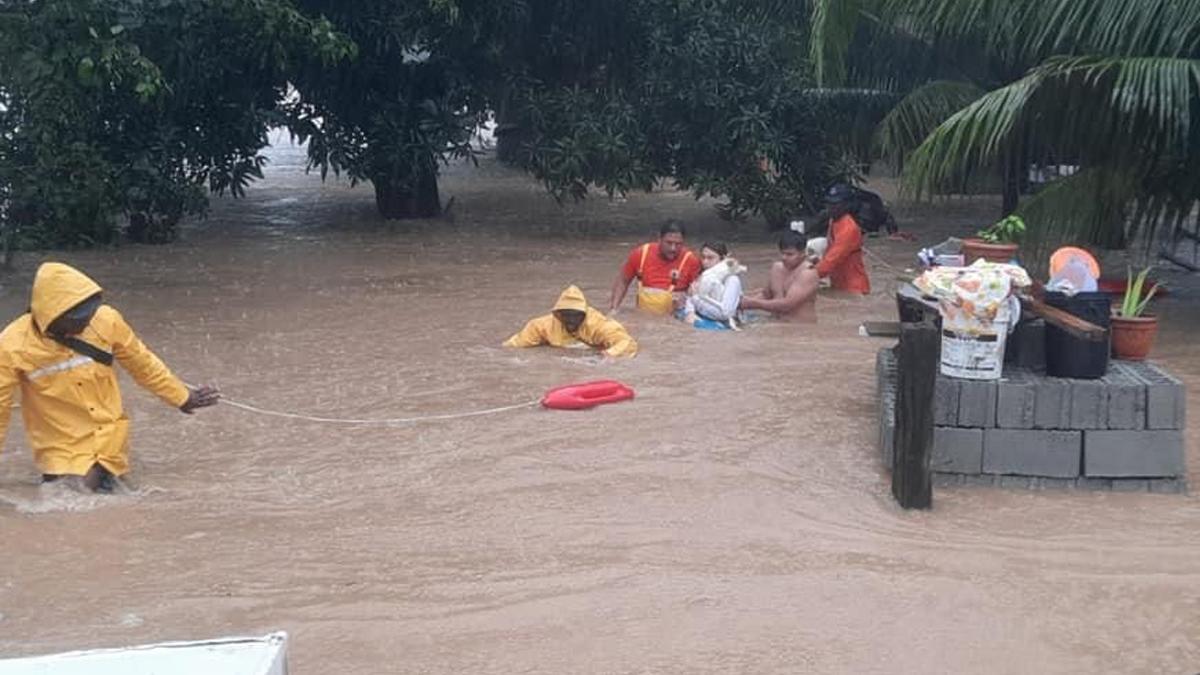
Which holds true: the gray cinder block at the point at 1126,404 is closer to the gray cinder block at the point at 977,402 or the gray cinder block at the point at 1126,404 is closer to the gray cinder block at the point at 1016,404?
the gray cinder block at the point at 1016,404

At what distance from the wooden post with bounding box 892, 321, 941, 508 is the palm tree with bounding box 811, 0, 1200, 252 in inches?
179

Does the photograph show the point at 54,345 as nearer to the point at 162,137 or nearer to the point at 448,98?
the point at 162,137

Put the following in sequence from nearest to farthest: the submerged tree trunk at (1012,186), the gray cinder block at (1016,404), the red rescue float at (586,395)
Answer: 1. the gray cinder block at (1016,404)
2. the red rescue float at (586,395)
3. the submerged tree trunk at (1012,186)

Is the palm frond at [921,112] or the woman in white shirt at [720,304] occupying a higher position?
the palm frond at [921,112]

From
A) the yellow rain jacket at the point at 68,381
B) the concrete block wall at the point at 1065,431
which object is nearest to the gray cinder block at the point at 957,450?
the concrete block wall at the point at 1065,431

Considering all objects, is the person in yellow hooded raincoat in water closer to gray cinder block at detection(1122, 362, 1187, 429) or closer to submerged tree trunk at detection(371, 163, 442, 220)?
gray cinder block at detection(1122, 362, 1187, 429)

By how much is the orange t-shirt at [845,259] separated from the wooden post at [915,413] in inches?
222

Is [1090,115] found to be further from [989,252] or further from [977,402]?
[977,402]

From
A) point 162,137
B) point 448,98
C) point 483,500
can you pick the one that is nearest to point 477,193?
point 448,98

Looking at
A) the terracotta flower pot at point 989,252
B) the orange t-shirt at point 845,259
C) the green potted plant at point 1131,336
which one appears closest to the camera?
the green potted plant at point 1131,336

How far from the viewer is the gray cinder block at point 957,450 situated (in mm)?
7574

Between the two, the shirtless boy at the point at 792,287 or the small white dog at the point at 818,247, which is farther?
the small white dog at the point at 818,247

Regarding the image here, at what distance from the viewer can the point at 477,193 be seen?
75.2ft

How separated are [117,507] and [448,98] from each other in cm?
1102
